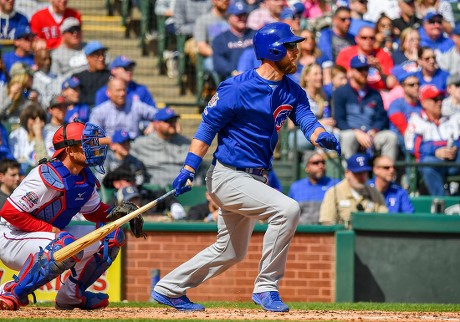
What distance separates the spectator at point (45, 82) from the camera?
12.7 metres

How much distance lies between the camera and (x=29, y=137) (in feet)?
39.1

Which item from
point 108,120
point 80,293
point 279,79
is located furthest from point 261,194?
point 108,120

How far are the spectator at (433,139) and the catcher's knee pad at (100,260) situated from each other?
5.37 meters

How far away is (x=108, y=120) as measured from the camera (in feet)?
40.3

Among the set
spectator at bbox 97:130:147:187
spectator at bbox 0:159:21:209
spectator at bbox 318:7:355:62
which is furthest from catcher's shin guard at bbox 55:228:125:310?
spectator at bbox 318:7:355:62

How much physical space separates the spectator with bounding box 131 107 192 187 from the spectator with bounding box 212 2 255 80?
1.55 meters

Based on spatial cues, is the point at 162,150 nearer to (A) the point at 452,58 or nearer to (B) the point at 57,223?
(B) the point at 57,223

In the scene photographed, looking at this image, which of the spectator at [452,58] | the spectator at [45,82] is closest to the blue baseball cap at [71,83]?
the spectator at [45,82]

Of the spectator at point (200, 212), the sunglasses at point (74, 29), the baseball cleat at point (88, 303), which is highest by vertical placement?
the sunglasses at point (74, 29)

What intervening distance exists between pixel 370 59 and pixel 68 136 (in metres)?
6.78

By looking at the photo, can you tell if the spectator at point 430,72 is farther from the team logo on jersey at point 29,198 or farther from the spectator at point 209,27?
the team logo on jersey at point 29,198

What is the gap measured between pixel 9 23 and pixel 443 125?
5502 mm

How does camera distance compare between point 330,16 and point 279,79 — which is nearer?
point 279,79

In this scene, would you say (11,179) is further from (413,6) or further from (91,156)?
(413,6)
